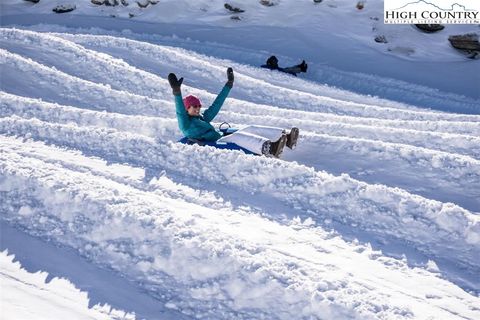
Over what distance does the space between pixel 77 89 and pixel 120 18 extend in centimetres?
988

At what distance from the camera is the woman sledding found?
250 inches

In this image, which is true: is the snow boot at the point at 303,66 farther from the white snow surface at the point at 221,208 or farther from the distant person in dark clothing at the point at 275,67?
the white snow surface at the point at 221,208

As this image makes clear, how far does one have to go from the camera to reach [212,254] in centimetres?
406

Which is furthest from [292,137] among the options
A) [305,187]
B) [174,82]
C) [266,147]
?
[174,82]

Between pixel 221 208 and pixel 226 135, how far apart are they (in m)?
1.98

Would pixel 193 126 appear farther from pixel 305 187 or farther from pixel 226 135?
pixel 305 187

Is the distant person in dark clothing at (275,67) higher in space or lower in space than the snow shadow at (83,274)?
higher

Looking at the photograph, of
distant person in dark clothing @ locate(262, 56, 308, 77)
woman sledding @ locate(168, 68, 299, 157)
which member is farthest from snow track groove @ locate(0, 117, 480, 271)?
distant person in dark clothing @ locate(262, 56, 308, 77)

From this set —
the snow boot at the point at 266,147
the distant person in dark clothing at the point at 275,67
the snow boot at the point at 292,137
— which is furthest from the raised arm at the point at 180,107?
the distant person in dark clothing at the point at 275,67

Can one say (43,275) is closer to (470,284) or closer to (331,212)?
(331,212)

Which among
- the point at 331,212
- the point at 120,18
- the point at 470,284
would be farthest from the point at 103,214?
the point at 120,18

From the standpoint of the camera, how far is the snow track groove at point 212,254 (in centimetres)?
365

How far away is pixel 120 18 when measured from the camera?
61.0 ft
